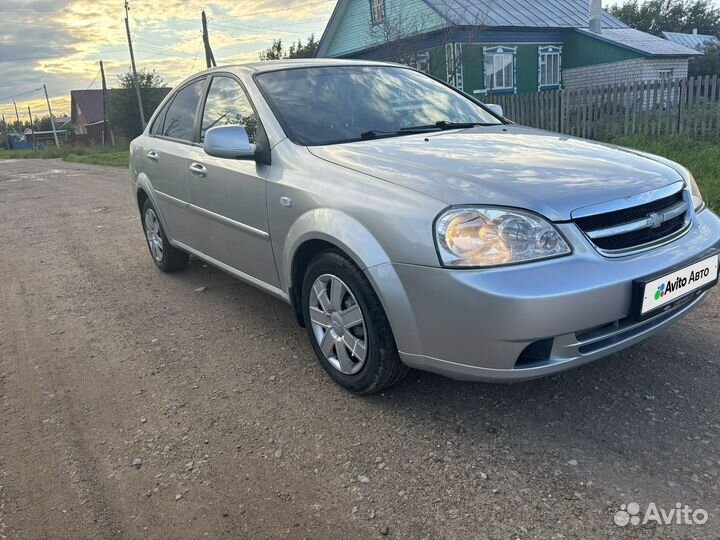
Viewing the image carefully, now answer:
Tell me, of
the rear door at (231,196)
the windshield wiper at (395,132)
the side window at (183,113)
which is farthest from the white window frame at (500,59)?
the windshield wiper at (395,132)

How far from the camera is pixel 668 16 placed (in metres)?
45.4

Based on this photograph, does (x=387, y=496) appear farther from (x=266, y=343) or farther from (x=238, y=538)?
(x=266, y=343)

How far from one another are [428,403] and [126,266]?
4.00 m

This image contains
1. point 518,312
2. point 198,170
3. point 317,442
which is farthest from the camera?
point 198,170

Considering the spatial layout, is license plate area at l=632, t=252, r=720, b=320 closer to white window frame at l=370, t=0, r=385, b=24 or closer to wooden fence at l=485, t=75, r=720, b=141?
wooden fence at l=485, t=75, r=720, b=141

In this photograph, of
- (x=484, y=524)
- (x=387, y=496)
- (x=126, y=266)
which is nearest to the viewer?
(x=484, y=524)

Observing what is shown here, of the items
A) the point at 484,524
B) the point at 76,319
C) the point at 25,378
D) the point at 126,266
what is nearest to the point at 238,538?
the point at 484,524

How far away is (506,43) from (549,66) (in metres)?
2.74

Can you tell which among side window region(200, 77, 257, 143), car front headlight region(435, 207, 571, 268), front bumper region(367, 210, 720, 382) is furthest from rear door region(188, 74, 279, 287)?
car front headlight region(435, 207, 571, 268)

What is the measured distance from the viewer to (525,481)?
7.36 feet

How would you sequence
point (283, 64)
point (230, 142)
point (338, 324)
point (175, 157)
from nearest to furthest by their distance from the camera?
point (338, 324), point (230, 142), point (283, 64), point (175, 157)

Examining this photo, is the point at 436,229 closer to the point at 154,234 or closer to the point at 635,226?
the point at 635,226

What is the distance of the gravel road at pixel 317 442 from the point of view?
7.00 ft

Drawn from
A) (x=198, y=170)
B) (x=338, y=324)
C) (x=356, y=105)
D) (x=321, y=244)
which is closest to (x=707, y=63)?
(x=356, y=105)
